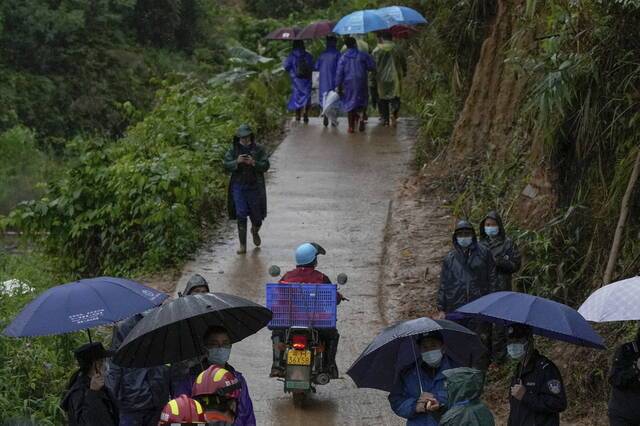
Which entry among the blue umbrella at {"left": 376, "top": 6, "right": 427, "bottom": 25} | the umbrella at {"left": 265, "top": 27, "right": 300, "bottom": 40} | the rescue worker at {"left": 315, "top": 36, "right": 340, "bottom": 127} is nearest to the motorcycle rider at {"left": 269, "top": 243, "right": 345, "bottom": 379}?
the rescue worker at {"left": 315, "top": 36, "right": 340, "bottom": 127}

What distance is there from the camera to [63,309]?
7.12m

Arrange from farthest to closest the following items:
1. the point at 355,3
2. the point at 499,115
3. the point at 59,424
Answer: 1. the point at 355,3
2. the point at 499,115
3. the point at 59,424

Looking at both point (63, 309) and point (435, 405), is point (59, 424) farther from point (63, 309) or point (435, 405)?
point (435, 405)

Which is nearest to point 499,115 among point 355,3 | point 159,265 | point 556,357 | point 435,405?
point 159,265

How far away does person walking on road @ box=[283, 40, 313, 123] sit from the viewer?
21188 millimetres

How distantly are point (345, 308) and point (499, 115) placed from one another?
426 cm

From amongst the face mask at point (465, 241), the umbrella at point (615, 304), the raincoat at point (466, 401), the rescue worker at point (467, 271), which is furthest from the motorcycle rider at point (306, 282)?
the raincoat at point (466, 401)

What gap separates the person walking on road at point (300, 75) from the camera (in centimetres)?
2119

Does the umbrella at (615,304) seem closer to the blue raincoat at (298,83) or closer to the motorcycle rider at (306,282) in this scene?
the motorcycle rider at (306,282)

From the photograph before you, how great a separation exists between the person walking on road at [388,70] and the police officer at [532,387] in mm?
13346

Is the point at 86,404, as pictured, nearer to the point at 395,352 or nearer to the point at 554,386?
the point at 395,352

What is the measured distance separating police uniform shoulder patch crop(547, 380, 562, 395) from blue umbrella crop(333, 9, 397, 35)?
534 inches

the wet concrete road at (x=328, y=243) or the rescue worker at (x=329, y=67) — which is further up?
the rescue worker at (x=329, y=67)

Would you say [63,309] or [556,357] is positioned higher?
[63,309]
